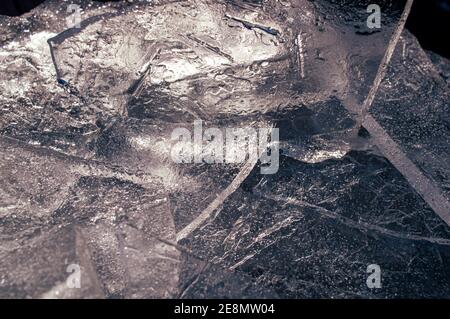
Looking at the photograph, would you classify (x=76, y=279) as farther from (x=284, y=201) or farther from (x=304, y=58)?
(x=304, y=58)

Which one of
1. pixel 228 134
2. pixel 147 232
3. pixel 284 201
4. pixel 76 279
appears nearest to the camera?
pixel 76 279

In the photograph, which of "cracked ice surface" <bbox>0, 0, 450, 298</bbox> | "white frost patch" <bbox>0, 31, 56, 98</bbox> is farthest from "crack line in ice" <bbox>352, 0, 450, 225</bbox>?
"white frost patch" <bbox>0, 31, 56, 98</bbox>

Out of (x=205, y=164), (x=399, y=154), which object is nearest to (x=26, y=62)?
(x=205, y=164)

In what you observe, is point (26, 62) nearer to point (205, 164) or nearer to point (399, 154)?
point (205, 164)

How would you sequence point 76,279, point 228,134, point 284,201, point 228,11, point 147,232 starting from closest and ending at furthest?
point 76,279, point 147,232, point 284,201, point 228,134, point 228,11

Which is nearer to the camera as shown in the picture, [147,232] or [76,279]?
[76,279]

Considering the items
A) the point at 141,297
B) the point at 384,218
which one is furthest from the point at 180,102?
the point at 384,218

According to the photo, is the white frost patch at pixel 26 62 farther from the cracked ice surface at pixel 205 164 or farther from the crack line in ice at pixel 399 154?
the crack line in ice at pixel 399 154

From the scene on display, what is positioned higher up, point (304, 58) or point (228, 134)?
point (304, 58)
